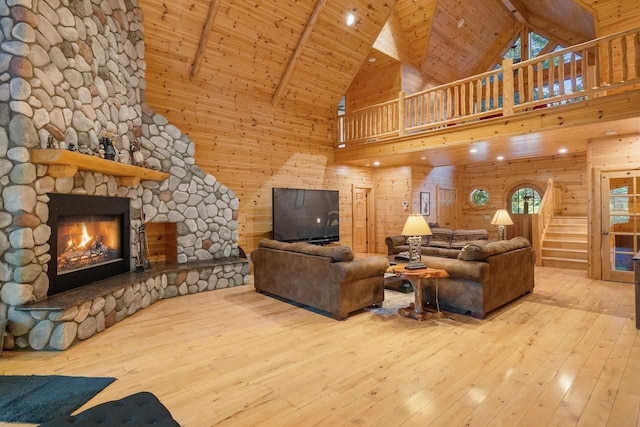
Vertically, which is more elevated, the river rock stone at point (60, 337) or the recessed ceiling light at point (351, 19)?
the recessed ceiling light at point (351, 19)

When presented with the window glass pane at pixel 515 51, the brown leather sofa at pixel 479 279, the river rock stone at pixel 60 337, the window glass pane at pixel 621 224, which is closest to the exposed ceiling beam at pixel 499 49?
the window glass pane at pixel 515 51

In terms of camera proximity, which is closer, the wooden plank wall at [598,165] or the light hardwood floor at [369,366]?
the light hardwood floor at [369,366]

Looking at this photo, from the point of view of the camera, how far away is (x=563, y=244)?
780 centimetres

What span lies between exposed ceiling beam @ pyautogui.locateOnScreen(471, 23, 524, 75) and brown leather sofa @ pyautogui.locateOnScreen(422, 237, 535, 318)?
8627 mm

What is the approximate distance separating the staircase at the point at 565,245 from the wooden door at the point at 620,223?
4.03 feet

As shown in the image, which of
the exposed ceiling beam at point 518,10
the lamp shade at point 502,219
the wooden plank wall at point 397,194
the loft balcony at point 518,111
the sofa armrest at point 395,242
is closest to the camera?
the loft balcony at point 518,111

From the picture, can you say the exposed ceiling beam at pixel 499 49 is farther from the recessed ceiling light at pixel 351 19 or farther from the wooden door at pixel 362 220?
the recessed ceiling light at pixel 351 19

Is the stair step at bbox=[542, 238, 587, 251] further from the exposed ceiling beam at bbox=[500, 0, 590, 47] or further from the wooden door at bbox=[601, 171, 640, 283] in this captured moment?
the exposed ceiling beam at bbox=[500, 0, 590, 47]

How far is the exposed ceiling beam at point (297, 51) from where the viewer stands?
6.54 metres

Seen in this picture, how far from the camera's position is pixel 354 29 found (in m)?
7.35

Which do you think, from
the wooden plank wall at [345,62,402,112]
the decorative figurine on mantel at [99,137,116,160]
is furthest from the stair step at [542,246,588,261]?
the decorative figurine on mantel at [99,137,116,160]

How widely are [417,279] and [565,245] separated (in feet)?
19.0

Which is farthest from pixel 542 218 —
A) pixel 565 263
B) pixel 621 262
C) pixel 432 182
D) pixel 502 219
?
pixel 432 182

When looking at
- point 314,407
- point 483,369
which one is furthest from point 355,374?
point 483,369
